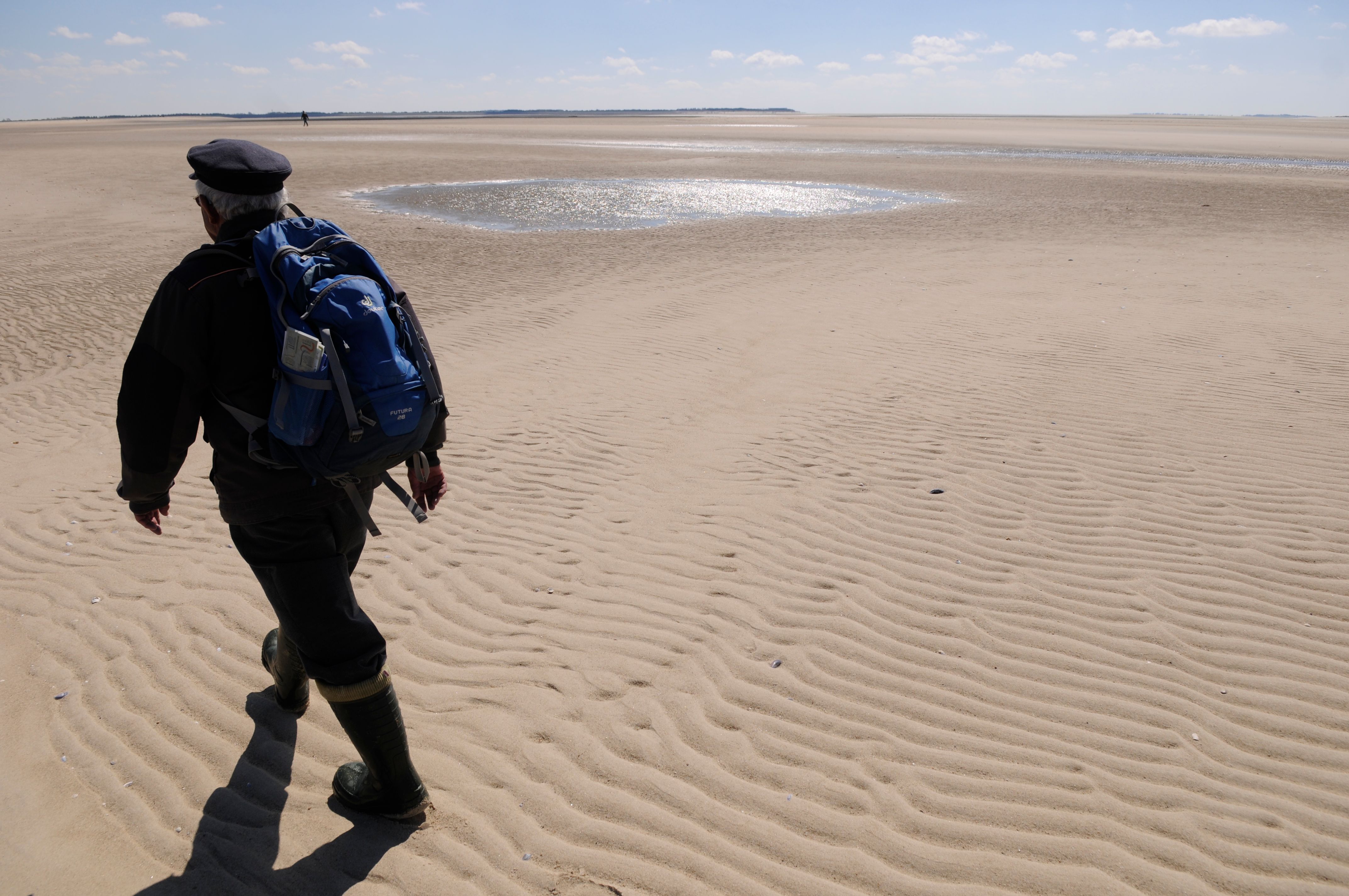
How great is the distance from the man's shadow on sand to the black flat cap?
6.66 feet

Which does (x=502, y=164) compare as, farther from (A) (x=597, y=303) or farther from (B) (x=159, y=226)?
(A) (x=597, y=303)

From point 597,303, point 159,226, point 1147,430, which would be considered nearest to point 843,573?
point 1147,430

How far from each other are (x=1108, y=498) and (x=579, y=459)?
3.54 m

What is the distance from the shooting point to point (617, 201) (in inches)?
870

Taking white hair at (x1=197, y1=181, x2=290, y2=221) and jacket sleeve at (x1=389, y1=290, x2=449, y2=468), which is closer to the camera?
white hair at (x1=197, y1=181, x2=290, y2=221)

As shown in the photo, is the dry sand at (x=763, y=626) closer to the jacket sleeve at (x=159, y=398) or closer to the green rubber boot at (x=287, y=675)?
the green rubber boot at (x=287, y=675)

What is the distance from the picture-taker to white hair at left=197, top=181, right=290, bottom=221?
7.86 feet

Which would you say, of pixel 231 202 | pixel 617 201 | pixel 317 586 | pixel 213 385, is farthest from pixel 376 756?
pixel 617 201

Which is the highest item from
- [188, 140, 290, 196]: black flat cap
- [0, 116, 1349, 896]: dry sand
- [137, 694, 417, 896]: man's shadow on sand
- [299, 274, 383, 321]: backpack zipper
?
[188, 140, 290, 196]: black flat cap

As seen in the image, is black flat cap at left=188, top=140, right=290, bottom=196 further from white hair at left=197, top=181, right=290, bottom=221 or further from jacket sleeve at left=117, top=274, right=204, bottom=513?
jacket sleeve at left=117, top=274, right=204, bottom=513

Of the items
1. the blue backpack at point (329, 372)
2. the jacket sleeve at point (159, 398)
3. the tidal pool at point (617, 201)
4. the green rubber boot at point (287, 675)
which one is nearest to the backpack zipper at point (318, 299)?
the blue backpack at point (329, 372)

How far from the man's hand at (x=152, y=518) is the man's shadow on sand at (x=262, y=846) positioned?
99 centimetres

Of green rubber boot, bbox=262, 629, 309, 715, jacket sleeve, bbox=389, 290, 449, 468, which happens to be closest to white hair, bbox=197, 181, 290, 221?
jacket sleeve, bbox=389, 290, 449, 468

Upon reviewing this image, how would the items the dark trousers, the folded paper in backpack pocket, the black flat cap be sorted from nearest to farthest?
the folded paper in backpack pocket
the black flat cap
the dark trousers
